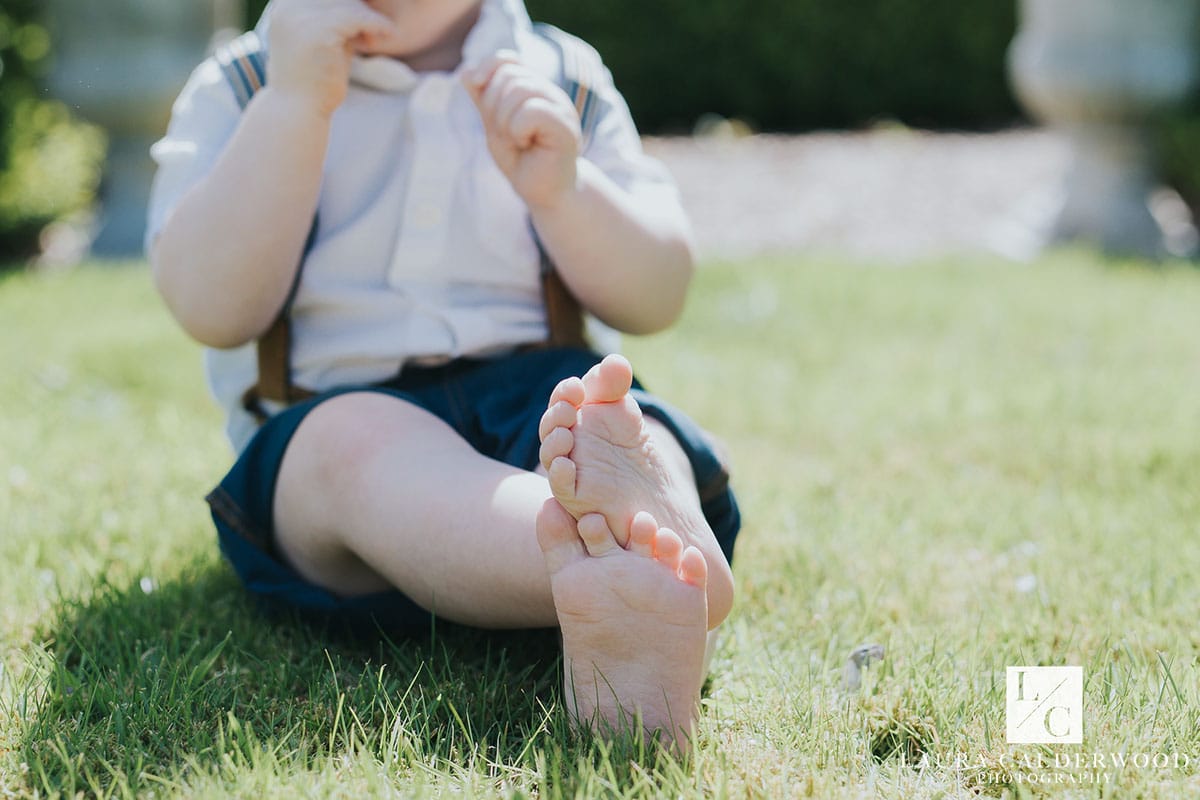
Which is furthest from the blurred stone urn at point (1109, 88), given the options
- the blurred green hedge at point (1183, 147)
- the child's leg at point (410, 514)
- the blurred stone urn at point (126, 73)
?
the child's leg at point (410, 514)

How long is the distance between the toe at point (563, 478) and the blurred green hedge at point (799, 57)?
6.95m

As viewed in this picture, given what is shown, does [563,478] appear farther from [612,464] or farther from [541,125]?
[541,125]

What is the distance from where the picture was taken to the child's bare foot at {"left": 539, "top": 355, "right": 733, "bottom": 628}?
1.19m

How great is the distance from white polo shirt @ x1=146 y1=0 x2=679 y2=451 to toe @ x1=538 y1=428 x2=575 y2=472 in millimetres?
488

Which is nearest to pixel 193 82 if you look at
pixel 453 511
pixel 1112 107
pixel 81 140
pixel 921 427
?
pixel 453 511

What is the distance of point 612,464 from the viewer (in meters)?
1.21

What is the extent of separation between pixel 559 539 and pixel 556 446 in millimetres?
89

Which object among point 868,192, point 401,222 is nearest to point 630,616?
point 401,222

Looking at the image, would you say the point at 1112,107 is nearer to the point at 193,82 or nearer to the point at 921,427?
the point at 921,427

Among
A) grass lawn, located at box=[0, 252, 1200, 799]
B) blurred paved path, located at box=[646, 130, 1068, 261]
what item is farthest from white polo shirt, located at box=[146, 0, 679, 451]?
blurred paved path, located at box=[646, 130, 1068, 261]

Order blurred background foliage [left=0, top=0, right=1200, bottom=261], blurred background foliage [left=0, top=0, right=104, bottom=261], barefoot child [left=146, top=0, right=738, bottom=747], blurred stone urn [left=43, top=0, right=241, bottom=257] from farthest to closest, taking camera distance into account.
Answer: blurred background foliage [left=0, top=0, right=1200, bottom=261], blurred stone urn [left=43, top=0, right=241, bottom=257], blurred background foliage [left=0, top=0, right=104, bottom=261], barefoot child [left=146, top=0, right=738, bottom=747]

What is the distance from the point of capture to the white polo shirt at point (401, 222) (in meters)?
1.69

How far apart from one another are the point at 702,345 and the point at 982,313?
86 centimetres

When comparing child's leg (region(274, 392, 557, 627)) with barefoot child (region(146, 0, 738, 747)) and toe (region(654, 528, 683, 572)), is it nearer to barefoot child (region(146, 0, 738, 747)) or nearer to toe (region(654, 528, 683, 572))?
barefoot child (region(146, 0, 738, 747))
